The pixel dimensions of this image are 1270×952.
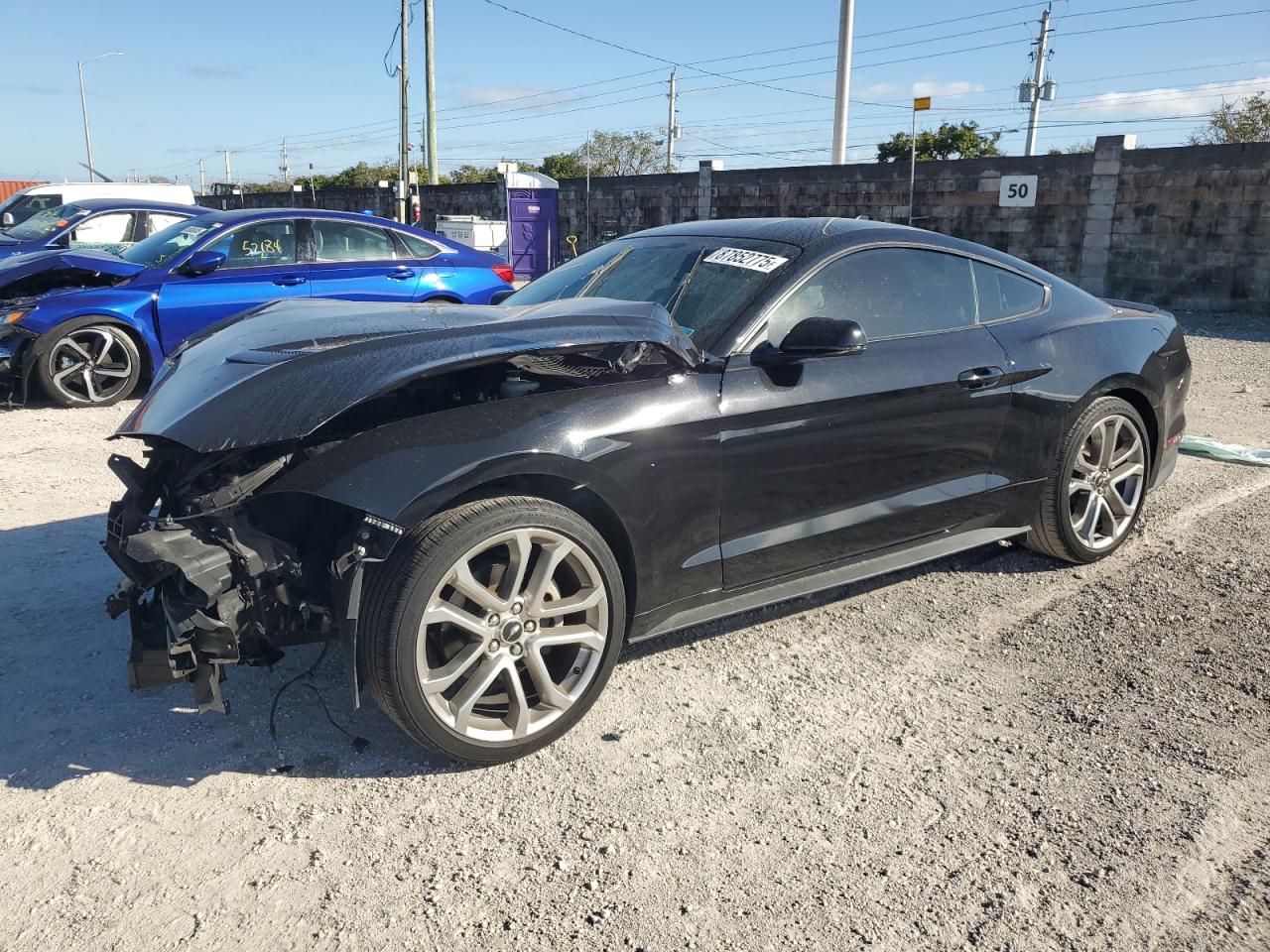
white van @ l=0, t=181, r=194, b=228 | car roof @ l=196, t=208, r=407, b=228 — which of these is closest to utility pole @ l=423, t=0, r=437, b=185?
white van @ l=0, t=181, r=194, b=228

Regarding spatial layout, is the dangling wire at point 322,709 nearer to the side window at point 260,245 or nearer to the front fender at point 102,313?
the front fender at point 102,313

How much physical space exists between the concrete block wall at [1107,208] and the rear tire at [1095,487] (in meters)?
13.1

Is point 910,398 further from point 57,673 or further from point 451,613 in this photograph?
point 57,673

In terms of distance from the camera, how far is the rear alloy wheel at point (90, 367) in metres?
7.34

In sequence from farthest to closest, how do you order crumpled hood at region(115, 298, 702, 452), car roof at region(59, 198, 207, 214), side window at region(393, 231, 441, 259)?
1. car roof at region(59, 198, 207, 214)
2. side window at region(393, 231, 441, 259)
3. crumpled hood at region(115, 298, 702, 452)

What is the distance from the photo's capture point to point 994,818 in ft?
8.78

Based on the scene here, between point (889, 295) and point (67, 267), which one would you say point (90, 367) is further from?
point (889, 295)

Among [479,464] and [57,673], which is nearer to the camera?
[479,464]

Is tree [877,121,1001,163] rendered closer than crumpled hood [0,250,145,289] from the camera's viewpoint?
No

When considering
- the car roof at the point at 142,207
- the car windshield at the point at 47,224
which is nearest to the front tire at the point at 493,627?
the car roof at the point at 142,207

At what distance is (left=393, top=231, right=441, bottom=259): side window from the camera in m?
8.76

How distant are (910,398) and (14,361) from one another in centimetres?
678

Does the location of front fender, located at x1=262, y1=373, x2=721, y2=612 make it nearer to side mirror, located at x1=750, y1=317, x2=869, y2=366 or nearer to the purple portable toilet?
side mirror, located at x1=750, y1=317, x2=869, y2=366

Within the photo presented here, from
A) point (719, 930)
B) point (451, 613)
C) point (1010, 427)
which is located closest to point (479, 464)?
point (451, 613)
